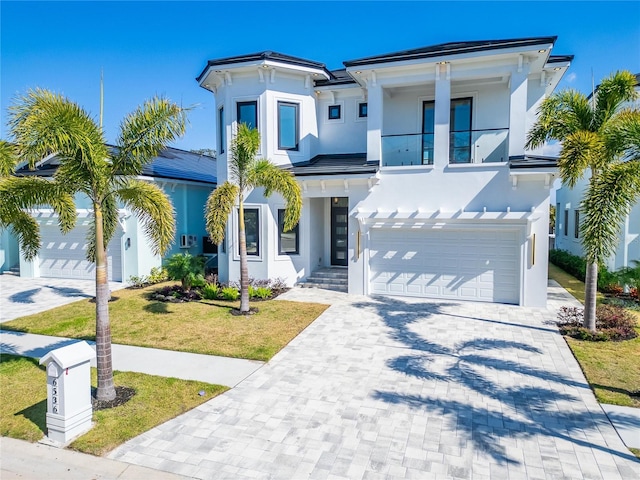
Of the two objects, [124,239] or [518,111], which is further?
[124,239]

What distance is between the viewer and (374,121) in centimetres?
1318

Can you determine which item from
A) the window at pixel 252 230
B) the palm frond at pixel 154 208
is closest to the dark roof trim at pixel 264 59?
the window at pixel 252 230

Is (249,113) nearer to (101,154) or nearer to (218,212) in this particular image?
(218,212)

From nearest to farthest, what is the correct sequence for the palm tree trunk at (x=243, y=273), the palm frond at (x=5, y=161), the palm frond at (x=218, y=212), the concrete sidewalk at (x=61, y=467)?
the concrete sidewalk at (x=61, y=467)
the palm frond at (x=5, y=161)
the palm frond at (x=218, y=212)
the palm tree trunk at (x=243, y=273)

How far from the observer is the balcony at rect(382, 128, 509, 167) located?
12.0m

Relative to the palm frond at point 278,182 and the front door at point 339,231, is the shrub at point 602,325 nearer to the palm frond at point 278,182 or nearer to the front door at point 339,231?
the palm frond at point 278,182

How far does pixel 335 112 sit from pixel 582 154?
9.46 meters

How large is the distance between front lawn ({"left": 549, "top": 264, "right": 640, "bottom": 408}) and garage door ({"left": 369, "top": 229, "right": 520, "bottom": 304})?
11.0ft

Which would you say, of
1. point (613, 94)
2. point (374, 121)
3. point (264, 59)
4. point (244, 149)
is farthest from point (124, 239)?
point (613, 94)

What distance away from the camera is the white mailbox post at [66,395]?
5203 mm

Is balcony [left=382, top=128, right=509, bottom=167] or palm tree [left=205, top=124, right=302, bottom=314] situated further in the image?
balcony [left=382, top=128, right=509, bottom=167]

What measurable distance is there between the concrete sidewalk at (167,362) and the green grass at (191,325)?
0.93 feet

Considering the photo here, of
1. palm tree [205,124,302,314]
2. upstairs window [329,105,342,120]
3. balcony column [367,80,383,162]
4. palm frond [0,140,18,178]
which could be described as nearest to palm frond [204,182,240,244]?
palm tree [205,124,302,314]

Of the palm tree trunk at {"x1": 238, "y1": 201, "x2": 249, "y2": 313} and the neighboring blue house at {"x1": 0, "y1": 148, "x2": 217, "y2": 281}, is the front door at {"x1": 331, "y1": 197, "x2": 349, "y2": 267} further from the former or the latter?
the neighboring blue house at {"x1": 0, "y1": 148, "x2": 217, "y2": 281}
